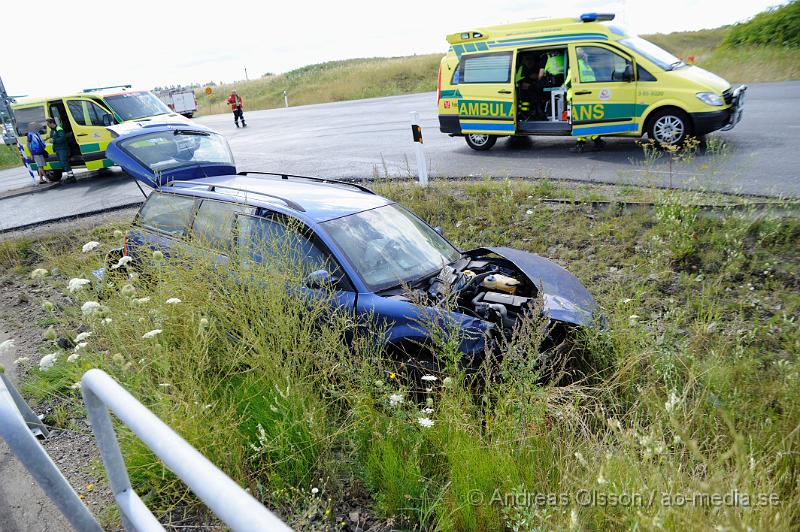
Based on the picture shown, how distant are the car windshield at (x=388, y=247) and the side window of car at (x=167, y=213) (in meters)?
1.72

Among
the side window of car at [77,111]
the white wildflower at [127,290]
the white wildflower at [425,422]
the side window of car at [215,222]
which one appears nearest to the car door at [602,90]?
the side window of car at [215,222]

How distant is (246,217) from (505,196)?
4.67 metres

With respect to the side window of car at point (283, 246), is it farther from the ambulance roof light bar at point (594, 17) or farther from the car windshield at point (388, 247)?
the ambulance roof light bar at point (594, 17)

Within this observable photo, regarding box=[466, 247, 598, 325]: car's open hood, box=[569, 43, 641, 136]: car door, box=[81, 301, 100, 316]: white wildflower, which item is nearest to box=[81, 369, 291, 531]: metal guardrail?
box=[81, 301, 100, 316]: white wildflower

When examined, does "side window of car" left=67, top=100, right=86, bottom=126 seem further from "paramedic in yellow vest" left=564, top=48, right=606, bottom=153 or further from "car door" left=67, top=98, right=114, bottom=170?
"paramedic in yellow vest" left=564, top=48, right=606, bottom=153

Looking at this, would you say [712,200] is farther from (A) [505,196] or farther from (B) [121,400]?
(B) [121,400]

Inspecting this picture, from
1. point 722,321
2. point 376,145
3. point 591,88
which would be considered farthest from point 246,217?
point 376,145

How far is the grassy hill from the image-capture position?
2191cm

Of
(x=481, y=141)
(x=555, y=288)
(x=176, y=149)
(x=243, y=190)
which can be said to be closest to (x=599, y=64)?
(x=481, y=141)

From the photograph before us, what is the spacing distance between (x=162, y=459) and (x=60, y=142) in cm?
1685

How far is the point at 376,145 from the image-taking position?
1489 centimetres

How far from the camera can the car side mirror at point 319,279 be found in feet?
13.6

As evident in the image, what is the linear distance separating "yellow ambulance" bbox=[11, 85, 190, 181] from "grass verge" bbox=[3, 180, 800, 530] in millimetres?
12306

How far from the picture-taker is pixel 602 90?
1075 cm
